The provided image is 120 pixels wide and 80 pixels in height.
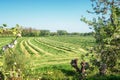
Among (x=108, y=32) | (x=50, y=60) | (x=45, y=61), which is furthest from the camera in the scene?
(x=50, y=60)

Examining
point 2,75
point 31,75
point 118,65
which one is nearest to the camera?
point 2,75

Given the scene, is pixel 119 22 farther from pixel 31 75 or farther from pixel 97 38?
pixel 31 75

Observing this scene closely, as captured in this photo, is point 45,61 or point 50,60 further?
point 50,60

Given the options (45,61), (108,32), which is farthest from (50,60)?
(108,32)

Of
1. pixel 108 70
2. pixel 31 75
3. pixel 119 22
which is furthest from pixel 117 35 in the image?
pixel 31 75

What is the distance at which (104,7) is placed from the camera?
1538 cm

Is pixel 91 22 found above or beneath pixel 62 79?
above

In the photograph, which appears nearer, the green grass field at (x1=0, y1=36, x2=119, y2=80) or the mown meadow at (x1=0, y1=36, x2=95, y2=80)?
the mown meadow at (x1=0, y1=36, x2=95, y2=80)

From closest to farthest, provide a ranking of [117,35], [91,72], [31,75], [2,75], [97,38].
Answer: [2,75], [31,75], [117,35], [97,38], [91,72]

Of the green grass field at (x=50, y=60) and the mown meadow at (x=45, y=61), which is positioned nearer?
the mown meadow at (x=45, y=61)

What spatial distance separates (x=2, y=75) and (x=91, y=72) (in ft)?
39.6

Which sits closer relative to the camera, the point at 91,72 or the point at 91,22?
the point at 91,22

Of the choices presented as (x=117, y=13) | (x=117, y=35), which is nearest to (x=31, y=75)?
(x=117, y=35)

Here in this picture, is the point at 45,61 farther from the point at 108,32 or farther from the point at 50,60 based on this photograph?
the point at 108,32
